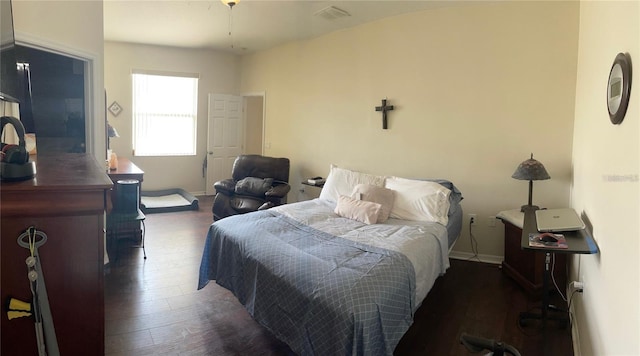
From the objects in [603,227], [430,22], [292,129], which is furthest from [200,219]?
[603,227]

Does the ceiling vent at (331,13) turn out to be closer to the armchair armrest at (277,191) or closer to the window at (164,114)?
the armchair armrest at (277,191)

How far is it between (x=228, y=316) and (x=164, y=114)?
18.1 feet

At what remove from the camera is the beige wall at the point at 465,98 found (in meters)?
3.94

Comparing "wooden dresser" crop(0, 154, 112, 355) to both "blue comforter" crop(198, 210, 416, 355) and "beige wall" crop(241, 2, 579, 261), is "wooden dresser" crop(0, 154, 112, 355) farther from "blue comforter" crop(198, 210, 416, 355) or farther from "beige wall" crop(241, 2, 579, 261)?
"beige wall" crop(241, 2, 579, 261)

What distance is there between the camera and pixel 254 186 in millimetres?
5660

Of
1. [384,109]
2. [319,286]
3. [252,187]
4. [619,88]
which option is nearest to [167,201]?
[252,187]

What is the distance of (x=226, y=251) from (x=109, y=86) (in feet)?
17.5

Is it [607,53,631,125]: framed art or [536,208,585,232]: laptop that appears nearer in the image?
[607,53,631,125]: framed art

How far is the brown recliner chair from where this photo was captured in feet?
18.2

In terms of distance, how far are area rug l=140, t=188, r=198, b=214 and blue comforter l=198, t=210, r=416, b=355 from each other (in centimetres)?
365

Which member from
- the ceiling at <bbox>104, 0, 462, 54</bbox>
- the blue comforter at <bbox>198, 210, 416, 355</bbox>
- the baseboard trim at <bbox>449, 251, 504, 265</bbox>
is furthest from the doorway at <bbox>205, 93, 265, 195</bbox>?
the blue comforter at <bbox>198, 210, 416, 355</bbox>

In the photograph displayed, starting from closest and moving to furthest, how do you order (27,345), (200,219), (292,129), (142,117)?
(27,345) < (200,219) < (292,129) < (142,117)

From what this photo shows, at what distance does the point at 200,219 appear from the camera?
6027 mm

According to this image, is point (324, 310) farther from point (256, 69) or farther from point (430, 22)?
point (256, 69)
